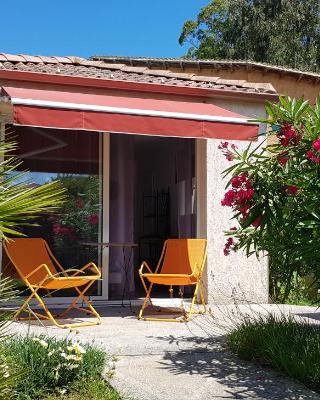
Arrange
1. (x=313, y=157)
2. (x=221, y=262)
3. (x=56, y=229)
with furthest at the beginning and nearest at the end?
1. (x=221, y=262)
2. (x=56, y=229)
3. (x=313, y=157)

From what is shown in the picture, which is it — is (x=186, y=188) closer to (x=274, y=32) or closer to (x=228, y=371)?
(x=228, y=371)

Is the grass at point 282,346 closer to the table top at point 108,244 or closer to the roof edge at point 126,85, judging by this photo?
the table top at point 108,244

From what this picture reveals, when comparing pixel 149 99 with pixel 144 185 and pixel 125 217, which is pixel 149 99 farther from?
pixel 144 185

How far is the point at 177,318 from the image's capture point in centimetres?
853

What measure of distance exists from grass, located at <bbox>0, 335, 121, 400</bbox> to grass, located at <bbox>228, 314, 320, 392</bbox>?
1.75 m

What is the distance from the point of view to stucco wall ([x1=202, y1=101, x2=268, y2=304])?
10156 mm

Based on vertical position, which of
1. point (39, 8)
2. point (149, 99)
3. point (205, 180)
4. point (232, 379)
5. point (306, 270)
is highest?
point (39, 8)

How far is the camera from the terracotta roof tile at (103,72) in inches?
389

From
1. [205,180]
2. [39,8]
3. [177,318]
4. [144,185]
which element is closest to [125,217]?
[205,180]

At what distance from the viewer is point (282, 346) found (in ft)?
19.0

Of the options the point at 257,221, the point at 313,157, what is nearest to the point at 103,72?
the point at 257,221

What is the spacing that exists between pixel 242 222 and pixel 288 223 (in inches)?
18.1

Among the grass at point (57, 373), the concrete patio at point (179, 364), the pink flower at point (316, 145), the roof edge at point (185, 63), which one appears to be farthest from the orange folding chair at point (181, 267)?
the roof edge at point (185, 63)

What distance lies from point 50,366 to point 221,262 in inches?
221
